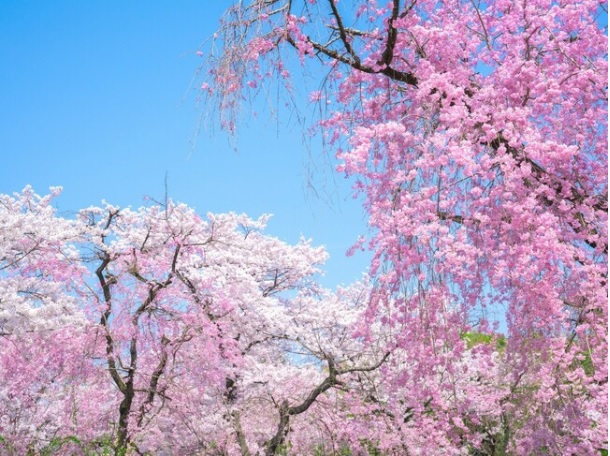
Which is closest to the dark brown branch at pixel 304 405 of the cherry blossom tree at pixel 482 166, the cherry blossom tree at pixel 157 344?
the cherry blossom tree at pixel 157 344

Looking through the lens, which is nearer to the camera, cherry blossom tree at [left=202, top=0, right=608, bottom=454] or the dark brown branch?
cherry blossom tree at [left=202, top=0, right=608, bottom=454]

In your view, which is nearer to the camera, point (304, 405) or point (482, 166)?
point (482, 166)

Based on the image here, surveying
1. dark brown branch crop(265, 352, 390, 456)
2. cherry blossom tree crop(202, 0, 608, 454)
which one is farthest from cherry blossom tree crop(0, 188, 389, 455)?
cherry blossom tree crop(202, 0, 608, 454)

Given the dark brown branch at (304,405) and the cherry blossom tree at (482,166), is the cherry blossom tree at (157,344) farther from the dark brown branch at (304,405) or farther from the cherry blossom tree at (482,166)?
the cherry blossom tree at (482,166)

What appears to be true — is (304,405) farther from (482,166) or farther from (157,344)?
(482,166)

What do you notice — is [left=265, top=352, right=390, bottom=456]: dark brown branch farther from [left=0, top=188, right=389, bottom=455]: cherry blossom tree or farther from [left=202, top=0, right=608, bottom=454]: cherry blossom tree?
[left=202, top=0, right=608, bottom=454]: cherry blossom tree

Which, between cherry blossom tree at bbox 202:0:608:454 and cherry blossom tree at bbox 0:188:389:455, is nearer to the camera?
cherry blossom tree at bbox 202:0:608:454

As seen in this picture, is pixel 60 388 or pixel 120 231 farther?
pixel 120 231

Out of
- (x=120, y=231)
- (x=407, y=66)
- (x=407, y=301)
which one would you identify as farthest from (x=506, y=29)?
(x=120, y=231)

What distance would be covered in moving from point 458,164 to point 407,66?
4.04 feet

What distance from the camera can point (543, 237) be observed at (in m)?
3.39

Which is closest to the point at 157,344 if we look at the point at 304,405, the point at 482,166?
the point at 304,405

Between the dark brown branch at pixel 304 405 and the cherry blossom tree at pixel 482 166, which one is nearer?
the cherry blossom tree at pixel 482 166

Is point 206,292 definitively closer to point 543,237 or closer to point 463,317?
point 463,317
